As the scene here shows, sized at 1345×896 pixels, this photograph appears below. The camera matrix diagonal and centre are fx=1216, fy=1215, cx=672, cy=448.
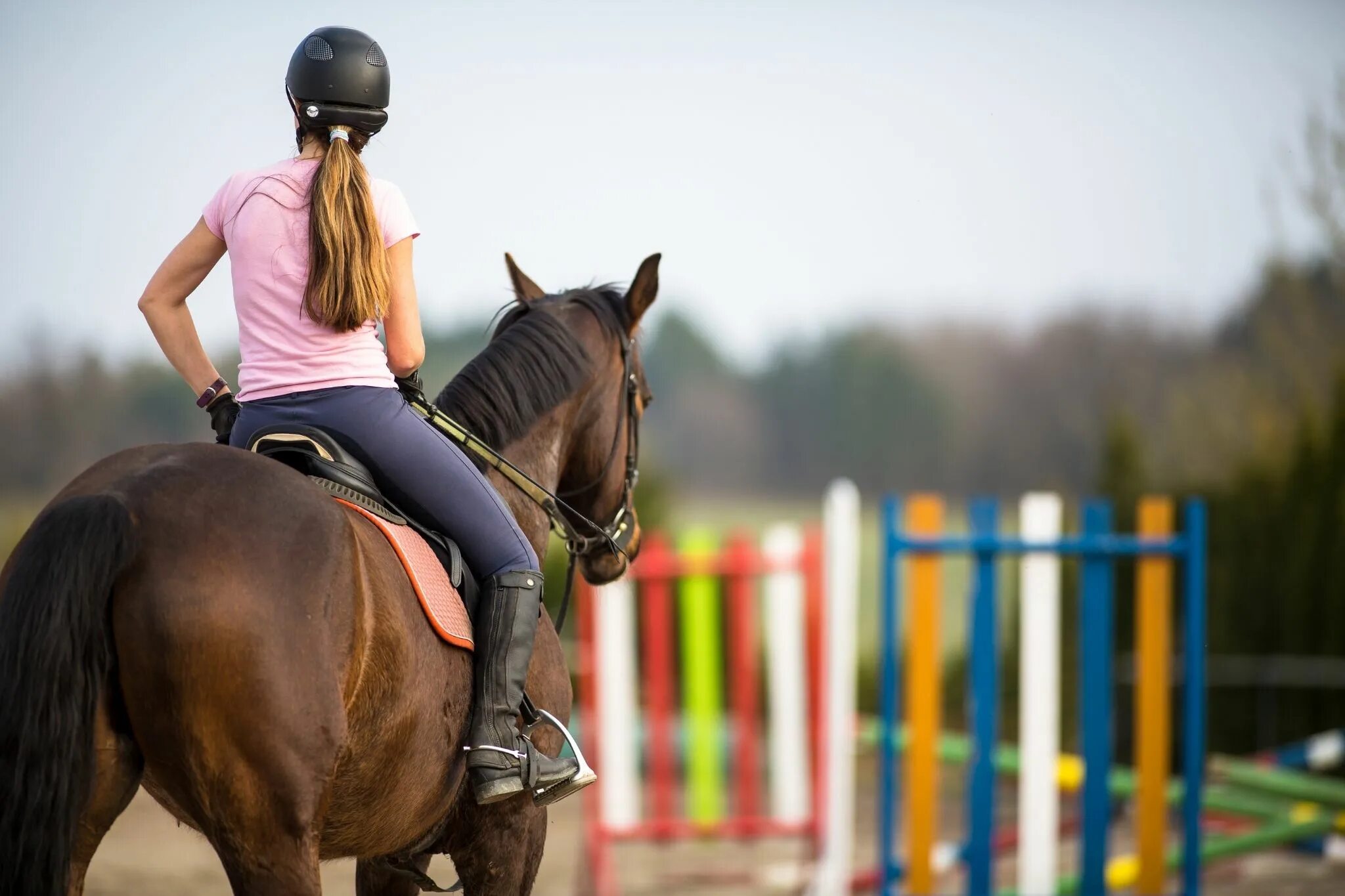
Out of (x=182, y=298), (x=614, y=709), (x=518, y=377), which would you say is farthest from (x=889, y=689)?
(x=182, y=298)

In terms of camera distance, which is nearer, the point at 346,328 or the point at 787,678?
the point at 346,328

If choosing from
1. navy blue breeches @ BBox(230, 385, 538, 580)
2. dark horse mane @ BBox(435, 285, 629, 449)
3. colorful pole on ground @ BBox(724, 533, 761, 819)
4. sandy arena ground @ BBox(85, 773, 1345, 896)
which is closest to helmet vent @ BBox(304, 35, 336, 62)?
navy blue breeches @ BBox(230, 385, 538, 580)

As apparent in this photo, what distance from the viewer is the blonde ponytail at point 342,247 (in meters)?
2.42

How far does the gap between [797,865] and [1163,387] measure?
640 centimetres

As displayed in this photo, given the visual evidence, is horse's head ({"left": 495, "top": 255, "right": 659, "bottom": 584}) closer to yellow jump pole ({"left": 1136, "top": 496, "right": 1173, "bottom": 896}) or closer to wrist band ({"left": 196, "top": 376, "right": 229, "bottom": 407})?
wrist band ({"left": 196, "top": 376, "right": 229, "bottom": 407})

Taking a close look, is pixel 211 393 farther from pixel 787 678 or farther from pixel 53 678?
pixel 787 678

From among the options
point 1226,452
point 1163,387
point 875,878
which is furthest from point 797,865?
point 1163,387

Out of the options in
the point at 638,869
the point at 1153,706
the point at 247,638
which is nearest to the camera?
the point at 247,638

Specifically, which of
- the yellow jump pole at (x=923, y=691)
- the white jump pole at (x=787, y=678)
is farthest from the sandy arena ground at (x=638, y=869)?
the yellow jump pole at (x=923, y=691)

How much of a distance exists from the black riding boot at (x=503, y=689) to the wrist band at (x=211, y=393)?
0.75 metres

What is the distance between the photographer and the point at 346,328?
2.50 m

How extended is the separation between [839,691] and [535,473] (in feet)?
10.9

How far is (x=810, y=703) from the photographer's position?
7.15 meters

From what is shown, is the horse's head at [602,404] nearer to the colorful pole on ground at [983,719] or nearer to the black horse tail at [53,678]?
the black horse tail at [53,678]
